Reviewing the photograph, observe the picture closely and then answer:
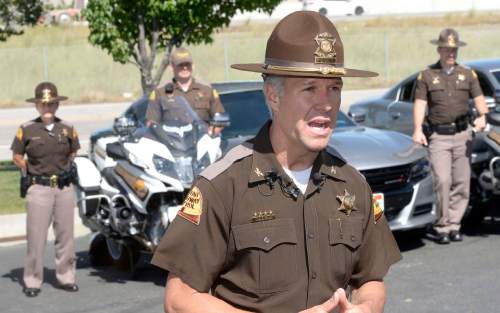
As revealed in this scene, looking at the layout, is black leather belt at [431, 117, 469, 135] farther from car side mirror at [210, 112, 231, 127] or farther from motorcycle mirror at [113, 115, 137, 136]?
motorcycle mirror at [113, 115, 137, 136]

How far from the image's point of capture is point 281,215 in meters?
3.00

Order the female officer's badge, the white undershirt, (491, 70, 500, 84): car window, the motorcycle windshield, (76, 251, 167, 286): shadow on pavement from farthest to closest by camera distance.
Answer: (491, 70, 500, 84): car window, (76, 251, 167, 286): shadow on pavement, the motorcycle windshield, the white undershirt, the female officer's badge

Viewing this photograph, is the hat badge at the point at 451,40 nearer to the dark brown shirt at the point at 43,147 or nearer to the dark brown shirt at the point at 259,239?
the dark brown shirt at the point at 43,147

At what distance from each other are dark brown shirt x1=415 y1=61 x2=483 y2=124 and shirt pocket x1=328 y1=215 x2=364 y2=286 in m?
7.23

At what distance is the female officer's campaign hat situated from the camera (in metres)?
2.98

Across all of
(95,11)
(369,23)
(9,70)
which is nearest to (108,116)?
(9,70)

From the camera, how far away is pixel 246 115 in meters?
10.3

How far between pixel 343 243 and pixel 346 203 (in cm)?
12

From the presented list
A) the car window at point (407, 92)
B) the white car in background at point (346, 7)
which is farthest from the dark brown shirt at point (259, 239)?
the white car in background at point (346, 7)

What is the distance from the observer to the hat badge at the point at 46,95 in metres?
8.93

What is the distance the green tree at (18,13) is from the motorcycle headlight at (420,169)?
347 inches

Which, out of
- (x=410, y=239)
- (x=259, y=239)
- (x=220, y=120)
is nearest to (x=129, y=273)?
(x=220, y=120)

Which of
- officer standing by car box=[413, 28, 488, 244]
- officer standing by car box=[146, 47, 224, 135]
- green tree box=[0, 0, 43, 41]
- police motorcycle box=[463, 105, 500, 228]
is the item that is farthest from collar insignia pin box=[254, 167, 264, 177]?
green tree box=[0, 0, 43, 41]

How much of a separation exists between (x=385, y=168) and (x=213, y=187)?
264 inches
